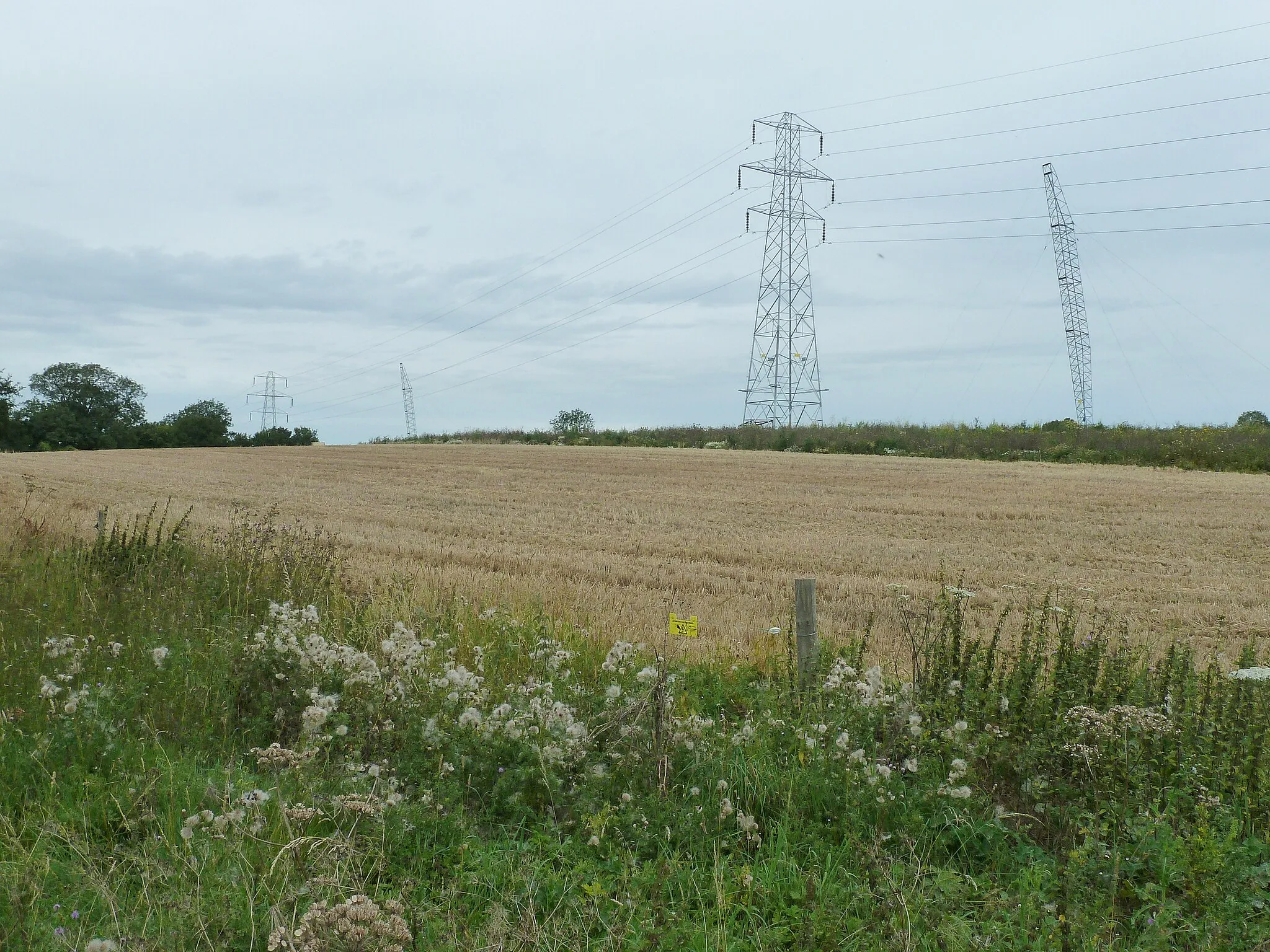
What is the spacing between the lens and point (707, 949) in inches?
132

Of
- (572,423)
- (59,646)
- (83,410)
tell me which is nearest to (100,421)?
(83,410)

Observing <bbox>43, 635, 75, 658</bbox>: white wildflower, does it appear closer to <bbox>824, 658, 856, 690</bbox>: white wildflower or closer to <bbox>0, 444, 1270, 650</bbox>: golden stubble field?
<bbox>0, 444, 1270, 650</bbox>: golden stubble field

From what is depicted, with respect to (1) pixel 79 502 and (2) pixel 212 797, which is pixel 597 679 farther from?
(1) pixel 79 502

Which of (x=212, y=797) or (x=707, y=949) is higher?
(x=212, y=797)

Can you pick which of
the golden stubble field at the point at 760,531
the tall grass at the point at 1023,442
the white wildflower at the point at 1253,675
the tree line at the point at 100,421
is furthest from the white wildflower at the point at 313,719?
the tree line at the point at 100,421

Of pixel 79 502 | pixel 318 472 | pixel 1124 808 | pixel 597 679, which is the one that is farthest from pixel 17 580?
pixel 318 472

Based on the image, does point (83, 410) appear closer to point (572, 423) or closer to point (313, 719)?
point (572, 423)

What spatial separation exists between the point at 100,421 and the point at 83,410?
3127 mm

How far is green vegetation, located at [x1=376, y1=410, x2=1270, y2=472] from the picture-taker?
31.5 metres

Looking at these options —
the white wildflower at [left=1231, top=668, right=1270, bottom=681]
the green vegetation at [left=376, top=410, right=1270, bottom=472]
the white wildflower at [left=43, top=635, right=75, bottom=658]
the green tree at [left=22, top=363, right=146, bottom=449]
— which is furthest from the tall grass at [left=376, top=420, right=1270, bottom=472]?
the green tree at [left=22, top=363, right=146, bottom=449]

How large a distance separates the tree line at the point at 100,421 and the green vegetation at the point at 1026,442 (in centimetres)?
3841

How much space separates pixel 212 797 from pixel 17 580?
214 inches

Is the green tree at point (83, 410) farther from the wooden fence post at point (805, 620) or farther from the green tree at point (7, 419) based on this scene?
the wooden fence post at point (805, 620)

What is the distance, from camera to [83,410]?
89.5 meters
